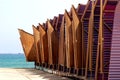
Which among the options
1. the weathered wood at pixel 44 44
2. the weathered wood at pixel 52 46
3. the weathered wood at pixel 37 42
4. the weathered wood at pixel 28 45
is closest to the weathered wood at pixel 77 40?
the weathered wood at pixel 52 46

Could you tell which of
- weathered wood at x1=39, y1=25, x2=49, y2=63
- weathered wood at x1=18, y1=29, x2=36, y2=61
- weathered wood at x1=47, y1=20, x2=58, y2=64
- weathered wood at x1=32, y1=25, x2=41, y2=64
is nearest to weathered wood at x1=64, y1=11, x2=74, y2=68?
weathered wood at x1=47, y1=20, x2=58, y2=64

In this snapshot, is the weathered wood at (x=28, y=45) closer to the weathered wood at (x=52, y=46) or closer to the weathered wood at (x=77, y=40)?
the weathered wood at (x=52, y=46)

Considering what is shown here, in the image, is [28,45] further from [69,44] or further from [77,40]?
[77,40]

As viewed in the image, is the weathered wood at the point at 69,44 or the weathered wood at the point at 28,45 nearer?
the weathered wood at the point at 69,44

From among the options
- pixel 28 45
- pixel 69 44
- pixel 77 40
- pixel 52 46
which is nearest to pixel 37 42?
pixel 28 45

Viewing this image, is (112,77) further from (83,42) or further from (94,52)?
(83,42)

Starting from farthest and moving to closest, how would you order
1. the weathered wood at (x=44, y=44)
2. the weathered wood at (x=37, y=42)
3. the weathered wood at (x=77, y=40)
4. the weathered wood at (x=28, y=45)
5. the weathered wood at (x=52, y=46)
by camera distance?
1. the weathered wood at (x=28, y=45)
2. the weathered wood at (x=37, y=42)
3. the weathered wood at (x=44, y=44)
4. the weathered wood at (x=52, y=46)
5. the weathered wood at (x=77, y=40)

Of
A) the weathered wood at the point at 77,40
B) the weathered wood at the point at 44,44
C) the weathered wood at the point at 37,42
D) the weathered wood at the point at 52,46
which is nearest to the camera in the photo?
the weathered wood at the point at 77,40

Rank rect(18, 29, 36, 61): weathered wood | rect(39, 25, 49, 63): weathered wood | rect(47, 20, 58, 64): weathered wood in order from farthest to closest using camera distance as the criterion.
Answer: rect(18, 29, 36, 61): weathered wood
rect(39, 25, 49, 63): weathered wood
rect(47, 20, 58, 64): weathered wood

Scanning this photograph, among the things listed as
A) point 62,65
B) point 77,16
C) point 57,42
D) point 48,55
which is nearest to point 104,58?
point 77,16

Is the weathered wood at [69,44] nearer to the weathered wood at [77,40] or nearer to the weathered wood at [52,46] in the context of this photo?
the weathered wood at [77,40]

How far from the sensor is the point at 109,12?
64.7 ft

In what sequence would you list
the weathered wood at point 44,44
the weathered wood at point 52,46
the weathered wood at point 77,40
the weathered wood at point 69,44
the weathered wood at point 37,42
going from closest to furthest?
1. the weathered wood at point 77,40
2. the weathered wood at point 69,44
3. the weathered wood at point 52,46
4. the weathered wood at point 44,44
5. the weathered wood at point 37,42

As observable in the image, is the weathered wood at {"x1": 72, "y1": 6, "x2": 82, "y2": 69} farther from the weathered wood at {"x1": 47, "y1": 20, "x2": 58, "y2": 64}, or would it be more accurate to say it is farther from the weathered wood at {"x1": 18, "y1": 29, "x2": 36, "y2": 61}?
the weathered wood at {"x1": 18, "y1": 29, "x2": 36, "y2": 61}
